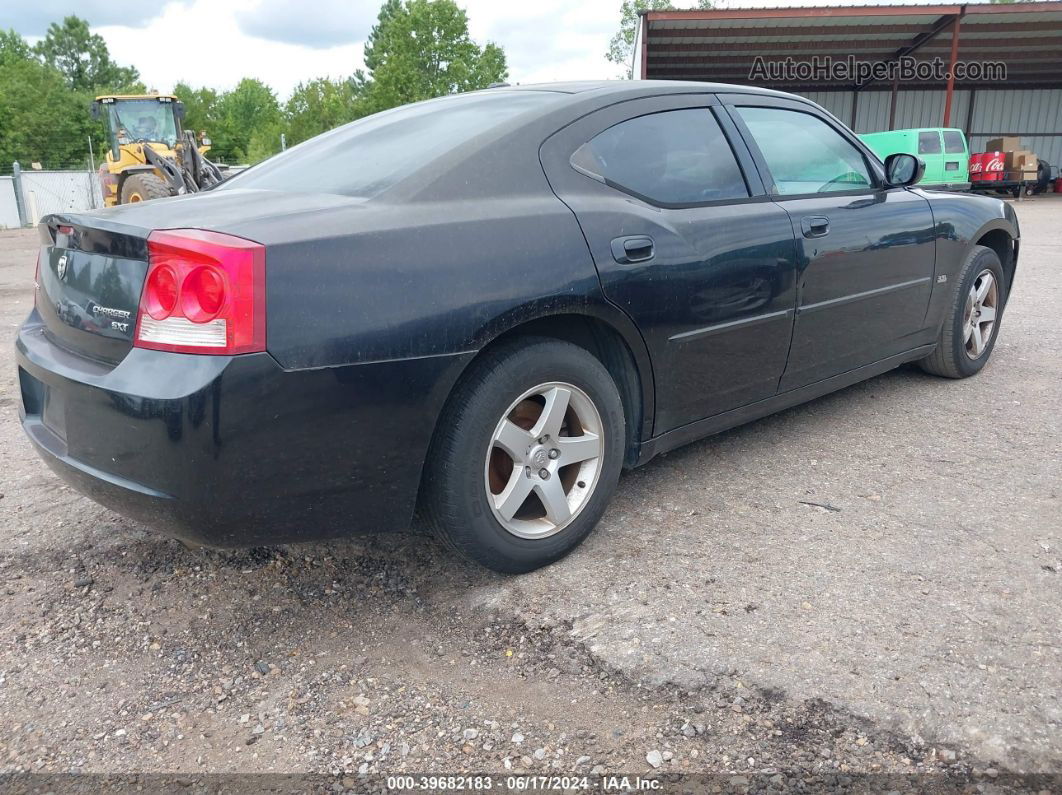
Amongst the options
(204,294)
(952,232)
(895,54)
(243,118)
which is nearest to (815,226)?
(952,232)

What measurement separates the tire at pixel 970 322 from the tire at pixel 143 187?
40.7ft

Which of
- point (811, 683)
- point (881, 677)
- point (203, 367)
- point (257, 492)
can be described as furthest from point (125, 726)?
point (881, 677)

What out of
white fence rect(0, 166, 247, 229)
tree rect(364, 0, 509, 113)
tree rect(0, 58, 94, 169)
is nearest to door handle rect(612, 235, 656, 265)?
white fence rect(0, 166, 247, 229)

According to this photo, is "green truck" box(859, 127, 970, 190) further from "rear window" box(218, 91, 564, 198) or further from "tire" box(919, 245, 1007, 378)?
"rear window" box(218, 91, 564, 198)

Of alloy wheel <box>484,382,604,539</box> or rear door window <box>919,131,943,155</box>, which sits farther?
rear door window <box>919,131,943,155</box>

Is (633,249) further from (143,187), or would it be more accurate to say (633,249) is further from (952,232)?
(143,187)

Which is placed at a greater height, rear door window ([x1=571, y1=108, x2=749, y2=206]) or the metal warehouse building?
the metal warehouse building

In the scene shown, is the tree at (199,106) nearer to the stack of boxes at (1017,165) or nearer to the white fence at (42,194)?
the white fence at (42,194)

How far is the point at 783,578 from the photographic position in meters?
2.61

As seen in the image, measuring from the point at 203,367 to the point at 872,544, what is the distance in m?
2.16

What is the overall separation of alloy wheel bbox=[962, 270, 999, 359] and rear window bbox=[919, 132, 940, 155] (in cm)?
1801

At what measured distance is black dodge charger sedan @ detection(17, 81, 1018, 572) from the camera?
2.04m

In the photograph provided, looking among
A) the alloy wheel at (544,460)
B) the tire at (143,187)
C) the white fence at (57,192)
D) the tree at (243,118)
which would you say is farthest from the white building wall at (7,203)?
the tree at (243,118)

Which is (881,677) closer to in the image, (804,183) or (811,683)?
(811,683)
